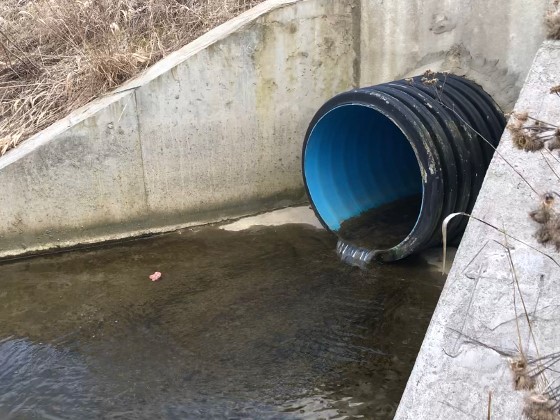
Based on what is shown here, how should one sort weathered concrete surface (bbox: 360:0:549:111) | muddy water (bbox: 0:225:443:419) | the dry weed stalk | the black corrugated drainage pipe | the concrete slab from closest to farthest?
the dry weed stalk → muddy water (bbox: 0:225:443:419) → the black corrugated drainage pipe → weathered concrete surface (bbox: 360:0:549:111) → the concrete slab

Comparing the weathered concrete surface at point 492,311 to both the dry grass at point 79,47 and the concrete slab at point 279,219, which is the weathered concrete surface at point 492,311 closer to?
the concrete slab at point 279,219

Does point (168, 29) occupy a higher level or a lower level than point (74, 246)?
higher

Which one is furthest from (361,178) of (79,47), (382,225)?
(79,47)

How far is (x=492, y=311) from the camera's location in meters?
2.32

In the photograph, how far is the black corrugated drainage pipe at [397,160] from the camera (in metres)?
3.90

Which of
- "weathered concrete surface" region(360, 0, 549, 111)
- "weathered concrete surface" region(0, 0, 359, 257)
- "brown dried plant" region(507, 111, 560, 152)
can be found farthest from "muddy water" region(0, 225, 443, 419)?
"weathered concrete surface" region(360, 0, 549, 111)

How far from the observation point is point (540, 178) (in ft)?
8.34

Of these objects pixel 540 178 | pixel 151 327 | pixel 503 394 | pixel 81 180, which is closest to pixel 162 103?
pixel 81 180

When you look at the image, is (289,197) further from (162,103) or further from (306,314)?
(306,314)

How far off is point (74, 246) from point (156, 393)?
7.12ft

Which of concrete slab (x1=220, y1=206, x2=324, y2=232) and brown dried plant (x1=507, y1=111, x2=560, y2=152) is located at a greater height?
brown dried plant (x1=507, y1=111, x2=560, y2=152)

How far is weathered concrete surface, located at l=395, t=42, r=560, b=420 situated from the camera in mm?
2156

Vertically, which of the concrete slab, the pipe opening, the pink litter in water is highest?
the pipe opening

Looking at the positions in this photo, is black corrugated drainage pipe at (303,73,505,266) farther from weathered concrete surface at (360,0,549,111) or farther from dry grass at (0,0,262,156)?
dry grass at (0,0,262,156)
